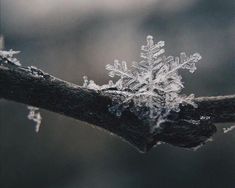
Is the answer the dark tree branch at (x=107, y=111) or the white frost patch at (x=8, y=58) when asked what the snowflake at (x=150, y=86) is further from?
the white frost patch at (x=8, y=58)

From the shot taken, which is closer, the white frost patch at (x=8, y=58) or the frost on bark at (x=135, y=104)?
the frost on bark at (x=135, y=104)

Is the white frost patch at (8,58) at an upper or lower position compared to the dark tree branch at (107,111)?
upper

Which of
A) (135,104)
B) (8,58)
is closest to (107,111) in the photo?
(135,104)

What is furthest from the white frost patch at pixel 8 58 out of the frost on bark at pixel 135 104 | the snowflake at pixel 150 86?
the snowflake at pixel 150 86

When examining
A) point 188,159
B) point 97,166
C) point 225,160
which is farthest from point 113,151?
point 225,160

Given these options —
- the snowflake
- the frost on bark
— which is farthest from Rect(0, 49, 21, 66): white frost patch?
the snowflake
